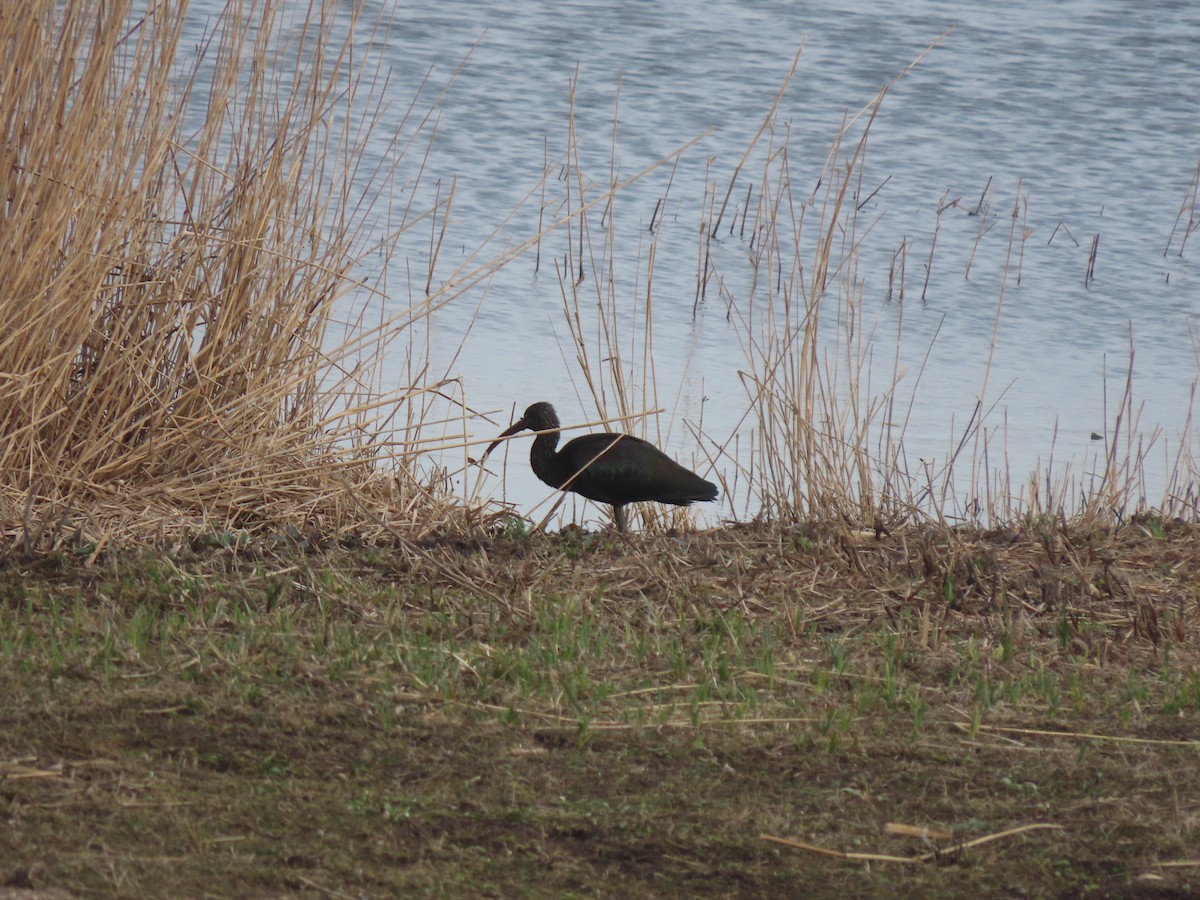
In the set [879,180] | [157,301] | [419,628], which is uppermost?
[157,301]

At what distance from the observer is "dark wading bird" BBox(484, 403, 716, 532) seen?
173 inches

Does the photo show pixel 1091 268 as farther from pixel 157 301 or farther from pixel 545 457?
pixel 157 301

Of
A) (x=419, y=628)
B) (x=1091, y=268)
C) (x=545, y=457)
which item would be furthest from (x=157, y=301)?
(x=1091, y=268)

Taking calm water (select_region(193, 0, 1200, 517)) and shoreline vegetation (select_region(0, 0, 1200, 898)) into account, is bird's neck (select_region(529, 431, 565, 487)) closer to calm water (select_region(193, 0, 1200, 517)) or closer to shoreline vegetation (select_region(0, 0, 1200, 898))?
shoreline vegetation (select_region(0, 0, 1200, 898))

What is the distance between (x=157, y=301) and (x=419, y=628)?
1.26 metres

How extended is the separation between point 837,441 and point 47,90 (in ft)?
7.89

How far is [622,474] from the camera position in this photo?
4410 mm

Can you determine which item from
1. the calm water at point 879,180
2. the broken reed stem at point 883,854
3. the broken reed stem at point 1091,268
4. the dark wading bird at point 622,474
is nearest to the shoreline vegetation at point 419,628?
the broken reed stem at point 883,854

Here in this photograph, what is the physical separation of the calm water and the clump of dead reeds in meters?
0.67

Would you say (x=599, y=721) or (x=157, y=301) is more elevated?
(x=157, y=301)

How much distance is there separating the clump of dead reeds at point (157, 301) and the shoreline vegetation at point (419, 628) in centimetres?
1

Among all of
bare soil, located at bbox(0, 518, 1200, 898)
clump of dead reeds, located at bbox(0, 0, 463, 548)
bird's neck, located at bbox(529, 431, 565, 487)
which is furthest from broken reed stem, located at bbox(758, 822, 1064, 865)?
bird's neck, located at bbox(529, 431, 565, 487)

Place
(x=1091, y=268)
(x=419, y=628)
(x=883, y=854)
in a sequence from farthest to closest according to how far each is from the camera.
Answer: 1. (x=1091, y=268)
2. (x=419, y=628)
3. (x=883, y=854)

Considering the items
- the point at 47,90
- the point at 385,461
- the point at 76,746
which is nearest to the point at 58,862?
the point at 76,746
